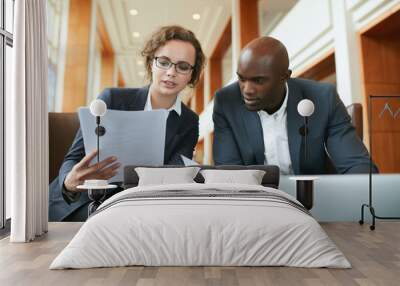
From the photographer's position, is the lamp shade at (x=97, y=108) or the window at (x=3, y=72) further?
the lamp shade at (x=97, y=108)

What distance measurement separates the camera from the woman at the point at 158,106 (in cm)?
458

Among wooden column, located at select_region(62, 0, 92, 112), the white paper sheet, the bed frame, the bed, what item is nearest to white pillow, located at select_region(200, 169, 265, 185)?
the bed frame

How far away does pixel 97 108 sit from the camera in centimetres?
460


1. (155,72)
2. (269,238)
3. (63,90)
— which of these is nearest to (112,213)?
(269,238)

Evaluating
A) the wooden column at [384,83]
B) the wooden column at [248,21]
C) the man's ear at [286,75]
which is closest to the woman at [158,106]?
the wooden column at [248,21]

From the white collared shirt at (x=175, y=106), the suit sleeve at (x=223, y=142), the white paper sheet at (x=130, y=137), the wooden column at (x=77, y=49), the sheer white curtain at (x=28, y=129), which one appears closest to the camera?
the sheer white curtain at (x=28, y=129)

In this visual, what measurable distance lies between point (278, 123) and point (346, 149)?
745 mm

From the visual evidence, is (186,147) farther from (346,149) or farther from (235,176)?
(346,149)

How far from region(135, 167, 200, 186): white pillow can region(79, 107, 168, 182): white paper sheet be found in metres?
0.27

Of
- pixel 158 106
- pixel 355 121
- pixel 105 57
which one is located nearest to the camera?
pixel 355 121

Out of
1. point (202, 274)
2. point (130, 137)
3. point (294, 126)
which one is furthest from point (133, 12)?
point (202, 274)

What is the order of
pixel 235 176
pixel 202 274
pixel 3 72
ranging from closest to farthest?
pixel 202 274
pixel 235 176
pixel 3 72

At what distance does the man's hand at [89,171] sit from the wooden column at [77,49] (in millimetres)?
884

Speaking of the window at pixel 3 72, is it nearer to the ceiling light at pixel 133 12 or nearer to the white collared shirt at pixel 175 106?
the ceiling light at pixel 133 12
